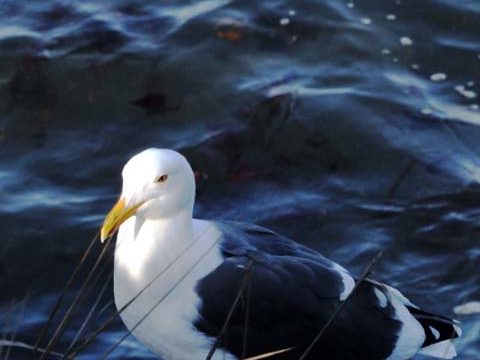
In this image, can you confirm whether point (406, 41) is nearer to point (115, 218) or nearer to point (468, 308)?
point (468, 308)

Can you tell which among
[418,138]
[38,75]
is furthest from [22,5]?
[418,138]

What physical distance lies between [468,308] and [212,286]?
5.35 ft

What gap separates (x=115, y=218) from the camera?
5129 millimetres

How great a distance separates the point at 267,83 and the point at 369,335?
2.87 meters

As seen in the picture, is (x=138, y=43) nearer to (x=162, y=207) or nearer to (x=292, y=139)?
(x=292, y=139)

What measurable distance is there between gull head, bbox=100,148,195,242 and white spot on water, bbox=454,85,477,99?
315cm

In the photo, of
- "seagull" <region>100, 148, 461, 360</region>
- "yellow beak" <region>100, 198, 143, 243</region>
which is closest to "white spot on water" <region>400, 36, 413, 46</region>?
"seagull" <region>100, 148, 461, 360</region>

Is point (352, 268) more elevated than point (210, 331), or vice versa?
point (210, 331)

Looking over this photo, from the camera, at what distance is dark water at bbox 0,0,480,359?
6875 millimetres

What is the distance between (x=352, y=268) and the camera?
265 inches

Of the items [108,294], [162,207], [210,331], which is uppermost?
[162,207]

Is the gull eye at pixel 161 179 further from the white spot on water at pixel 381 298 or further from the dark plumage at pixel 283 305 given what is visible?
the white spot on water at pixel 381 298

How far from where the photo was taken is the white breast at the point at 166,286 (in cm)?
539

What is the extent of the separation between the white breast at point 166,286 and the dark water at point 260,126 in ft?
2.32
